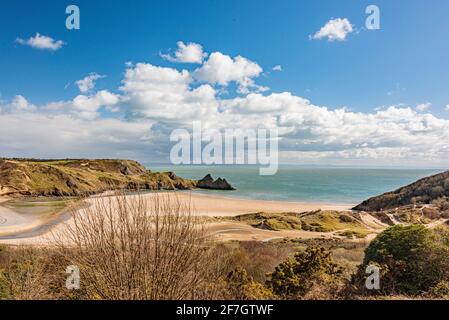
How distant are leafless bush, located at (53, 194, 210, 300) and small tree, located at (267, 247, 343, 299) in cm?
395

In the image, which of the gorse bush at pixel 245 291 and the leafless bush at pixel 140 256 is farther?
the gorse bush at pixel 245 291

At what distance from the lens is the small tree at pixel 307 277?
10562 millimetres

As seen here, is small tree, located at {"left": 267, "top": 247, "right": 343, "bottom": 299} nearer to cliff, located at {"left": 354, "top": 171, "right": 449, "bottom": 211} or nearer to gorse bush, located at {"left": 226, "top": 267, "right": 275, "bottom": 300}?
gorse bush, located at {"left": 226, "top": 267, "right": 275, "bottom": 300}

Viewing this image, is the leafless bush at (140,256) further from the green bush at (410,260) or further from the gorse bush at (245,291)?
the green bush at (410,260)

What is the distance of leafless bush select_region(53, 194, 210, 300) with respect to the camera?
23.3ft

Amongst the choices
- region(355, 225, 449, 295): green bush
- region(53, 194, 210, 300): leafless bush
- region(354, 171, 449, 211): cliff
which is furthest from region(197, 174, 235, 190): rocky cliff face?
region(53, 194, 210, 300): leafless bush

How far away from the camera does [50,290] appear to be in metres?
10.4

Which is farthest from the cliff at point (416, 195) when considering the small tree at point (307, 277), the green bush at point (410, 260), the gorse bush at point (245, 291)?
the gorse bush at point (245, 291)

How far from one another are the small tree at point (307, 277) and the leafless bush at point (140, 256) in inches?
155

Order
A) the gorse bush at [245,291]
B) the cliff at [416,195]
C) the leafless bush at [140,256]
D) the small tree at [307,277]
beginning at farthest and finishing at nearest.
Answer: the cliff at [416,195] < the small tree at [307,277] < the gorse bush at [245,291] < the leafless bush at [140,256]
